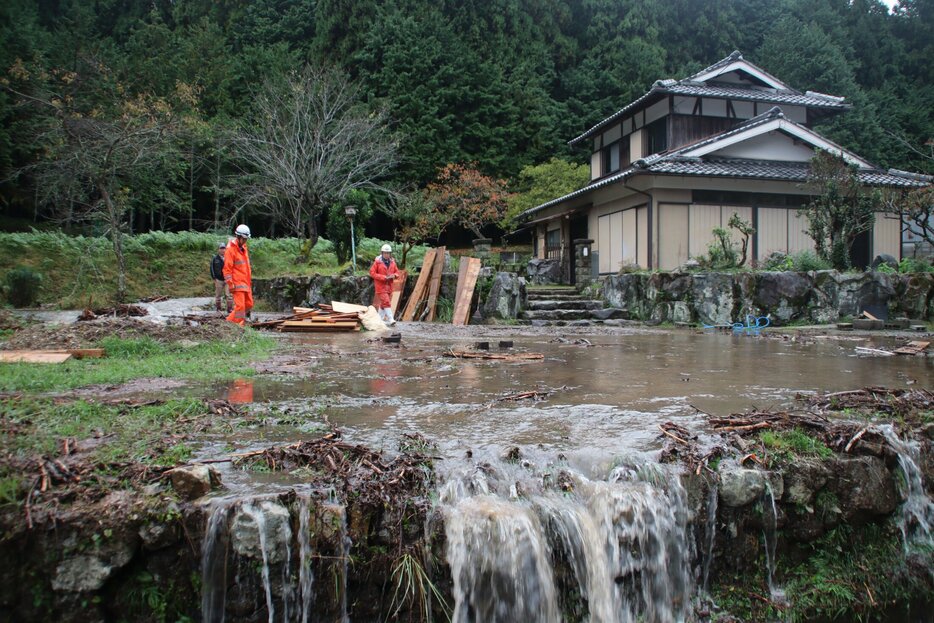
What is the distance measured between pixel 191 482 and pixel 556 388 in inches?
135

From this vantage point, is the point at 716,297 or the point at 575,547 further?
the point at 716,297

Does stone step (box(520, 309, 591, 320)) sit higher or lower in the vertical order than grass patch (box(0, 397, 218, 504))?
higher

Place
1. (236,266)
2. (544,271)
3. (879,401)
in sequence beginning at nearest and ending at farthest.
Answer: (879,401), (236,266), (544,271)

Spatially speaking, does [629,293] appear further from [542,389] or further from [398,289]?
[542,389]

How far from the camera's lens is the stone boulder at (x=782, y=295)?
13.6m

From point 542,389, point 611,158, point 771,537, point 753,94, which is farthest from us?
point 611,158

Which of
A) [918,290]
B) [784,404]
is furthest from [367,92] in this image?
[784,404]

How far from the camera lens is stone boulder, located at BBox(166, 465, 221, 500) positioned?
276cm

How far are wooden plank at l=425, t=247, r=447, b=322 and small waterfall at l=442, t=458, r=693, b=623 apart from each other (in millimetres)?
12122

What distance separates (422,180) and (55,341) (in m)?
27.6

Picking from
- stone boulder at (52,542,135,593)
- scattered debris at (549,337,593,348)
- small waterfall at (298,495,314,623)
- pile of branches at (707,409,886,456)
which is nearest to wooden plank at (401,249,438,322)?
scattered debris at (549,337,593,348)

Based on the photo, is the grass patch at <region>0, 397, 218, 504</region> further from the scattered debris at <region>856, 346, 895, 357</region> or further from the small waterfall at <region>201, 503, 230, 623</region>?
the scattered debris at <region>856, 346, 895, 357</region>

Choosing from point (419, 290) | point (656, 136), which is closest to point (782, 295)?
point (419, 290)

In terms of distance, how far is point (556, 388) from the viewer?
17.9 feet
